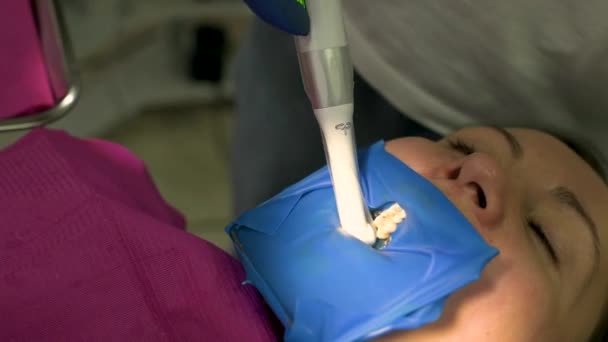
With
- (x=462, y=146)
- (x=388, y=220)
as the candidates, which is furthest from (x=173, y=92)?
(x=388, y=220)

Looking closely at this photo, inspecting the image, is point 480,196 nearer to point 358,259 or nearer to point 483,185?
point 483,185

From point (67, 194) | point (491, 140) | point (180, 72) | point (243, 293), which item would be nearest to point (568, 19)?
point (491, 140)

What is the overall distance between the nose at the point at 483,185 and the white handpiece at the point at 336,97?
119 mm

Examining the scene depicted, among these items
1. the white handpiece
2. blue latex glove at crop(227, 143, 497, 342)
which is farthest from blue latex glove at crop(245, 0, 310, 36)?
blue latex glove at crop(227, 143, 497, 342)

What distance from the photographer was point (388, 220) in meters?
0.58

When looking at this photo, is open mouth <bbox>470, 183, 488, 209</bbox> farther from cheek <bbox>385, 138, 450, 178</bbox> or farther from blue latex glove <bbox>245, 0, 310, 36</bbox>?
blue latex glove <bbox>245, 0, 310, 36</bbox>

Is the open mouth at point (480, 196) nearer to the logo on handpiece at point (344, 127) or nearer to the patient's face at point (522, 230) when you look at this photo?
the patient's face at point (522, 230)

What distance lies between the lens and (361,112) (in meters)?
0.91

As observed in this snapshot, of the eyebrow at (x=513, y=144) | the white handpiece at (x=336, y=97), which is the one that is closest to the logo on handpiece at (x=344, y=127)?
the white handpiece at (x=336, y=97)

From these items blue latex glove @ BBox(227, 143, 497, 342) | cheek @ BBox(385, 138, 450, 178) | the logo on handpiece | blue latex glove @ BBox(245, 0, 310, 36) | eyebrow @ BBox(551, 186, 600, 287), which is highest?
blue latex glove @ BBox(245, 0, 310, 36)

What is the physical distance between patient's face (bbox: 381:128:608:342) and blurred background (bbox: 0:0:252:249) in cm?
85

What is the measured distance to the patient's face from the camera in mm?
567

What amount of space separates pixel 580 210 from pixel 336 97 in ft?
1.06

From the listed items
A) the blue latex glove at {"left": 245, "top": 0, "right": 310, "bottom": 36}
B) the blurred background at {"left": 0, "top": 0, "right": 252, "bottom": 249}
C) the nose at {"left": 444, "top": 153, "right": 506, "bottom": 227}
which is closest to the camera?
the blue latex glove at {"left": 245, "top": 0, "right": 310, "bottom": 36}
